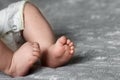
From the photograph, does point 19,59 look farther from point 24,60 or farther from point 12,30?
point 12,30

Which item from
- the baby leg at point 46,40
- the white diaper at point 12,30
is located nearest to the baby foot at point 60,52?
the baby leg at point 46,40

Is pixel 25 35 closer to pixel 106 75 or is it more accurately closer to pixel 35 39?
pixel 35 39

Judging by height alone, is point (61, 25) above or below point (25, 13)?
below

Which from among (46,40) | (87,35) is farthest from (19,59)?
(87,35)

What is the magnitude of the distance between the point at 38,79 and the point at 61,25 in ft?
2.31

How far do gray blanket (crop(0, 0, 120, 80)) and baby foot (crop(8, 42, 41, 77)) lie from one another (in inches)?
0.8

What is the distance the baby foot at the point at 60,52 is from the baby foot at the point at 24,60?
0.16ft

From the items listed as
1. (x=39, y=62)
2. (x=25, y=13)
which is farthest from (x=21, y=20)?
(x=39, y=62)

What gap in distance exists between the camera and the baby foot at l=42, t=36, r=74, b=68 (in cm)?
101

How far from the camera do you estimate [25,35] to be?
1151 mm

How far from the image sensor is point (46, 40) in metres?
1.10

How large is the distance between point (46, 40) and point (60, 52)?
0.10 metres

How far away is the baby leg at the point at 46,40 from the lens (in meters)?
1.02

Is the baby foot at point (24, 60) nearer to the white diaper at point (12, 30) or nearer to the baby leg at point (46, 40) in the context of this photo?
the baby leg at point (46, 40)
